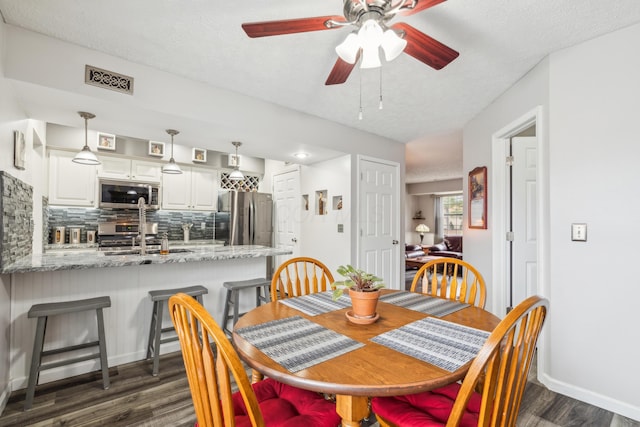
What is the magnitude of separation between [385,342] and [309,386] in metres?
0.40

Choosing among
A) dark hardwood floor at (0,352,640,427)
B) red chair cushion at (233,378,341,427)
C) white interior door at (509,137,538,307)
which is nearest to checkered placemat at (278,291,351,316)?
red chair cushion at (233,378,341,427)

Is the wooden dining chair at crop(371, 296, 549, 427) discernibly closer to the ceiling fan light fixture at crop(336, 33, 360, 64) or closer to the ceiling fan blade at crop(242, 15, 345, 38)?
the ceiling fan light fixture at crop(336, 33, 360, 64)

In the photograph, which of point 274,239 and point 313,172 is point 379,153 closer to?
point 313,172

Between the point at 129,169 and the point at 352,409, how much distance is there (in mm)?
4566

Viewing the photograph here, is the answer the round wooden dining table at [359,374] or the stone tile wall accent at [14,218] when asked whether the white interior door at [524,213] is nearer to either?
the round wooden dining table at [359,374]

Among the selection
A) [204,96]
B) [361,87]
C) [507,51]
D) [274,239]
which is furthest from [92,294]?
[507,51]

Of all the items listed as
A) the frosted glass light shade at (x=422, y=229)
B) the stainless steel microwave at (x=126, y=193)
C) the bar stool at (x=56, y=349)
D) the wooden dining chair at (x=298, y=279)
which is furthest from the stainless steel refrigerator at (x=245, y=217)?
the frosted glass light shade at (x=422, y=229)

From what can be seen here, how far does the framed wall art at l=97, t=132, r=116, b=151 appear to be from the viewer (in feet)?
13.4

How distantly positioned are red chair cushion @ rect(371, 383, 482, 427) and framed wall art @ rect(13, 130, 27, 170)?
271cm

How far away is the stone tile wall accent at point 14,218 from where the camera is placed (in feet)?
6.03

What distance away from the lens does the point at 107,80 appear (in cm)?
214

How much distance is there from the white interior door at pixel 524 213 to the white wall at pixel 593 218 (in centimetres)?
71

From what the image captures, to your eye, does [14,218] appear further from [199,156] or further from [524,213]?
[524,213]

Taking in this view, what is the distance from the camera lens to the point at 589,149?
200 cm
